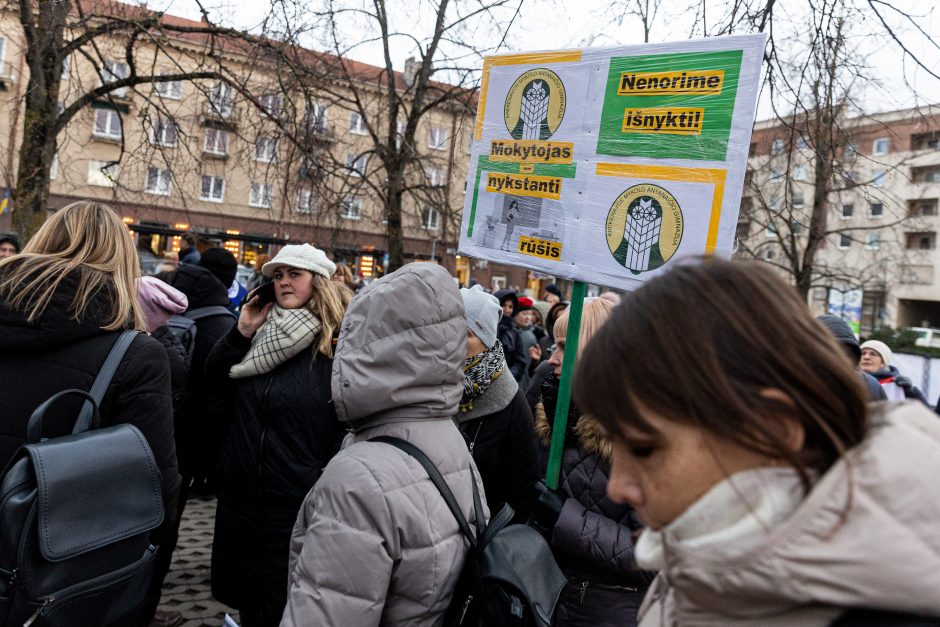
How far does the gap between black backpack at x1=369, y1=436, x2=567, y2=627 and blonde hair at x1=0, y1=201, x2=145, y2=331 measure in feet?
3.71

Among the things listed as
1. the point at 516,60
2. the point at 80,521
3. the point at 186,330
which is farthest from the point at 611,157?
the point at 186,330

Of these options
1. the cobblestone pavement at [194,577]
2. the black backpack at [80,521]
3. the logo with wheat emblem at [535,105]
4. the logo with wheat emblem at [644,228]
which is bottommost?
the cobblestone pavement at [194,577]

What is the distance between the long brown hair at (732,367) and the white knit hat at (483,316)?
2045 millimetres

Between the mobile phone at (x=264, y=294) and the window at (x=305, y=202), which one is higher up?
the window at (x=305, y=202)

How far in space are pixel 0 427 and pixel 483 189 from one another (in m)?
1.83

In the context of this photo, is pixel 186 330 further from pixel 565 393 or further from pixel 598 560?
pixel 598 560

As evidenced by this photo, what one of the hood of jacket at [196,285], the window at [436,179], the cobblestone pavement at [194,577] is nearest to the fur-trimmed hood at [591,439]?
the cobblestone pavement at [194,577]

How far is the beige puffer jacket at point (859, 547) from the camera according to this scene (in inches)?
28.6

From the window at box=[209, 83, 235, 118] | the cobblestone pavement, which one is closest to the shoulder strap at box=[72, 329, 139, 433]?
Result: the cobblestone pavement

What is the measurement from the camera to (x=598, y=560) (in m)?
2.28

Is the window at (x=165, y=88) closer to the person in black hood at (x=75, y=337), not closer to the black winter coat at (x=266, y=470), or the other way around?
the black winter coat at (x=266, y=470)

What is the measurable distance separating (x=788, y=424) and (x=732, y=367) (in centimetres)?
9

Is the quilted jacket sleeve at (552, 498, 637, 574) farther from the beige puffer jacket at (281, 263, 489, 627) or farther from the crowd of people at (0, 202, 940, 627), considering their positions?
the beige puffer jacket at (281, 263, 489, 627)

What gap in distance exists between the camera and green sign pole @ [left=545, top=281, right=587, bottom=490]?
249 cm
